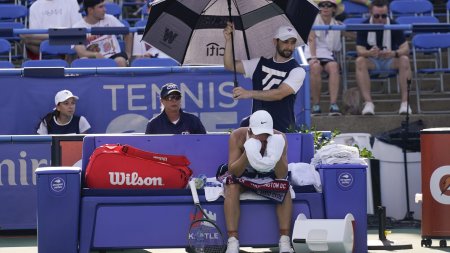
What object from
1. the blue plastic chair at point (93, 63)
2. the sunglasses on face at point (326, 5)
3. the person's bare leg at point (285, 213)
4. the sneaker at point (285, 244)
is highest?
the sunglasses on face at point (326, 5)

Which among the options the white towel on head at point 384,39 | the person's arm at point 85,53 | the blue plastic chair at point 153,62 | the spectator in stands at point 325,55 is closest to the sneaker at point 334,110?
the spectator in stands at point 325,55

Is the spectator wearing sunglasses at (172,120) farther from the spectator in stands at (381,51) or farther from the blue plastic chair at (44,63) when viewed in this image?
the spectator in stands at (381,51)

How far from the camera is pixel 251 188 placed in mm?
9391

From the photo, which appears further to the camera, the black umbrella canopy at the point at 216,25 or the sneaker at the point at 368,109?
the sneaker at the point at 368,109

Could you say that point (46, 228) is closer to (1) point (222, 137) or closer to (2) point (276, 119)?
(1) point (222, 137)

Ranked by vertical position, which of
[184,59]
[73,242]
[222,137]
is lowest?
[73,242]

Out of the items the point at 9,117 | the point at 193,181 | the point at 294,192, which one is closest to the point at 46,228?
the point at 193,181

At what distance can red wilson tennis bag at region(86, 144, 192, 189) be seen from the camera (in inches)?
371

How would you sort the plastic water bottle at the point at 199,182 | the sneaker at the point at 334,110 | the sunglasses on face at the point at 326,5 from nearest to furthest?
the plastic water bottle at the point at 199,182, the sneaker at the point at 334,110, the sunglasses on face at the point at 326,5

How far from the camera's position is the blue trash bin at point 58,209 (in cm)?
923

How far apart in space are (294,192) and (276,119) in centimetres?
140

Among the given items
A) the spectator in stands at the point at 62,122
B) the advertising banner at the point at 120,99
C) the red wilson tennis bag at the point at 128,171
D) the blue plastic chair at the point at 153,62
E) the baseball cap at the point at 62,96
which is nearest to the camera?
the red wilson tennis bag at the point at 128,171

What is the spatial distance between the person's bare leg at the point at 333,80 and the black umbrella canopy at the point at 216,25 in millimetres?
3518

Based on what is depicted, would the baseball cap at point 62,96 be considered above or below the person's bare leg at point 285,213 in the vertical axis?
above
